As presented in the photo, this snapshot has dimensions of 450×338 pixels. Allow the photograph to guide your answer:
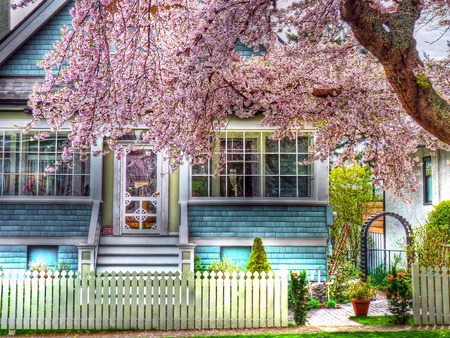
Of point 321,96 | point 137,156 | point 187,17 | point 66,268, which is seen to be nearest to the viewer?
point 187,17

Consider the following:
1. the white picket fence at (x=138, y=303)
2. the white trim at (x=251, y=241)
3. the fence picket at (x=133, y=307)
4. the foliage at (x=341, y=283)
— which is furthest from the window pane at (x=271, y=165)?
the fence picket at (x=133, y=307)

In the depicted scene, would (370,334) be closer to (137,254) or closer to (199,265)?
(199,265)

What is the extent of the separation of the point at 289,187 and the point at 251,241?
5.32ft

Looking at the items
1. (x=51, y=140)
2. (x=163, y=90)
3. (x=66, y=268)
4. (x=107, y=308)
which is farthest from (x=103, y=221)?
(x=163, y=90)

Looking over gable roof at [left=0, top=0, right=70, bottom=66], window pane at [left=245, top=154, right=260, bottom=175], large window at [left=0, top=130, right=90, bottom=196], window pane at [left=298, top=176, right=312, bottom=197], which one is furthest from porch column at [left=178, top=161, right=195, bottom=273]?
gable roof at [left=0, top=0, right=70, bottom=66]

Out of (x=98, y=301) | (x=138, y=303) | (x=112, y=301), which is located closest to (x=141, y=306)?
(x=138, y=303)

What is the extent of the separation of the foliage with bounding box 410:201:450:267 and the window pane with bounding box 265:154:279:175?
12.7 feet

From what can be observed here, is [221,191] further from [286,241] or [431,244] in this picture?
[431,244]

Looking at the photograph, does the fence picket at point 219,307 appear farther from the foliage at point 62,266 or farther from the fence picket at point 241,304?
the foliage at point 62,266

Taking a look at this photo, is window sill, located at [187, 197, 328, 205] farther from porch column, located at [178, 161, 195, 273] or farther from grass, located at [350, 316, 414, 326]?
grass, located at [350, 316, 414, 326]

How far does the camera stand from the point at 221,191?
13914 millimetres

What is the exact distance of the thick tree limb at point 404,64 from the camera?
7016 mm

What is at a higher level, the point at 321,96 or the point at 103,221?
the point at 321,96

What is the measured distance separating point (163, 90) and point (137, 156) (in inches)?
218
